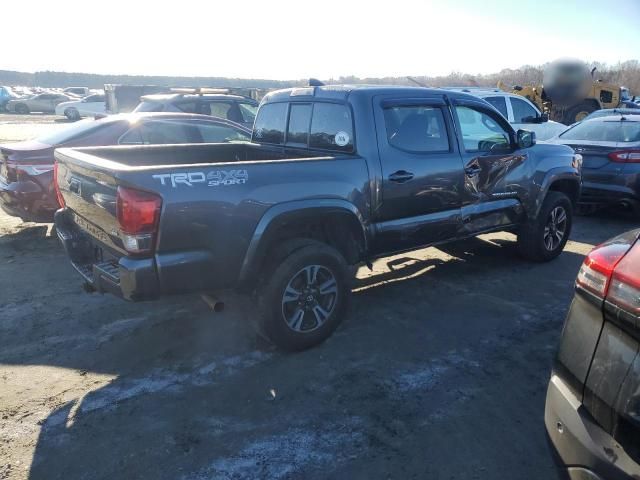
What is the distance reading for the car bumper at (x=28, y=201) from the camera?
18.9 ft

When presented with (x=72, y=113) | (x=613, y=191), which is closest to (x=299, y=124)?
(x=613, y=191)

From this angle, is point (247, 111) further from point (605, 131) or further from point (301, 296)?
point (301, 296)

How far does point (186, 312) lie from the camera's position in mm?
4512

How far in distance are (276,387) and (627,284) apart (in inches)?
88.7

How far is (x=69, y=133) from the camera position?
6.30m

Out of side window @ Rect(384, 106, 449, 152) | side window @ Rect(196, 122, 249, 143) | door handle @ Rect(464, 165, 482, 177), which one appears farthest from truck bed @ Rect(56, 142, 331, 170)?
side window @ Rect(196, 122, 249, 143)

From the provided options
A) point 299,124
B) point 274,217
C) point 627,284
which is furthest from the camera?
point 299,124

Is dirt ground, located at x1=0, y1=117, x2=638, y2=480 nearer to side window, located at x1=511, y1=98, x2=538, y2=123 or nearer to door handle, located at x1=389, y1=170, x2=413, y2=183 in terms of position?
door handle, located at x1=389, y1=170, x2=413, y2=183

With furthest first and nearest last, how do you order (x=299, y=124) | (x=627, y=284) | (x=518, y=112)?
1. (x=518, y=112)
2. (x=299, y=124)
3. (x=627, y=284)

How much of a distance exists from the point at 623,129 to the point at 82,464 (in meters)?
8.79

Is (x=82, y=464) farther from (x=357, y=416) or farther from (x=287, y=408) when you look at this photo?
(x=357, y=416)

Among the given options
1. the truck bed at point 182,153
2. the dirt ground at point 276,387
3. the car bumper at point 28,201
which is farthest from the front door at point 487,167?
the car bumper at point 28,201

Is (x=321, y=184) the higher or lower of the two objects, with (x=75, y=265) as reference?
higher

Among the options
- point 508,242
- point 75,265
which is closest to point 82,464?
point 75,265
